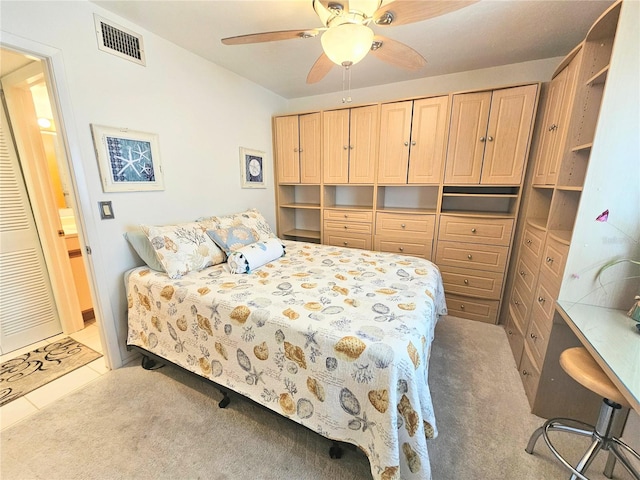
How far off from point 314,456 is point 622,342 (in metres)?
1.51

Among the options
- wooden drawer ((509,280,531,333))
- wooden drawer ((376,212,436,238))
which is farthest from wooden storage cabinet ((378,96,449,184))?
wooden drawer ((509,280,531,333))

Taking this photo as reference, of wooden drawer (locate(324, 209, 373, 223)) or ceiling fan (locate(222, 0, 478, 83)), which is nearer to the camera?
ceiling fan (locate(222, 0, 478, 83))

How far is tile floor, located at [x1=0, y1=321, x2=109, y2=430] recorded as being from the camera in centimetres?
162

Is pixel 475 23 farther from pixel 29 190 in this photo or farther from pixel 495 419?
pixel 29 190

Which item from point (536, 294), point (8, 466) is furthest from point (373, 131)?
point (8, 466)

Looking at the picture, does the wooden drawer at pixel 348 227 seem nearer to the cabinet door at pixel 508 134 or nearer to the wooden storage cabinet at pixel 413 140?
the wooden storage cabinet at pixel 413 140

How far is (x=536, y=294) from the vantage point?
72.2 inches

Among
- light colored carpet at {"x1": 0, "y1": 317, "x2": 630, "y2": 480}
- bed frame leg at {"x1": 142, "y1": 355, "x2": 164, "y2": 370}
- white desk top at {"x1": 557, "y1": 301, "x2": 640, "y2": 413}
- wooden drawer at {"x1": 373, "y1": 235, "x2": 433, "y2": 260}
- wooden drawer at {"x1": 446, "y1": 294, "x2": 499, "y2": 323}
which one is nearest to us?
white desk top at {"x1": 557, "y1": 301, "x2": 640, "y2": 413}

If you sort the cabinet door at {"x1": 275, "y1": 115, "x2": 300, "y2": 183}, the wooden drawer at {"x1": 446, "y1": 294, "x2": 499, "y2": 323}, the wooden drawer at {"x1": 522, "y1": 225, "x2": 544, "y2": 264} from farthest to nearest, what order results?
the cabinet door at {"x1": 275, "y1": 115, "x2": 300, "y2": 183}
the wooden drawer at {"x1": 446, "y1": 294, "x2": 499, "y2": 323}
the wooden drawer at {"x1": 522, "y1": 225, "x2": 544, "y2": 264}

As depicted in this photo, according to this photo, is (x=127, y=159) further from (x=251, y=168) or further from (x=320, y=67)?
(x=320, y=67)

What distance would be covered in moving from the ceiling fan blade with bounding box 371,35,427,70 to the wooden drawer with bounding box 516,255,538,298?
5.42ft

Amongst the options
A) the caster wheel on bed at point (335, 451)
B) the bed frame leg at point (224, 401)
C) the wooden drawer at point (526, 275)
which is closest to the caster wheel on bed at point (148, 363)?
the bed frame leg at point (224, 401)

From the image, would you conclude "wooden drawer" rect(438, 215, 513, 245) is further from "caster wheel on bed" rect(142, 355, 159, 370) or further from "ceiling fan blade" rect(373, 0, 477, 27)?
"caster wheel on bed" rect(142, 355, 159, 370)

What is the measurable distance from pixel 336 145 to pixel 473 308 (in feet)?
7.51
